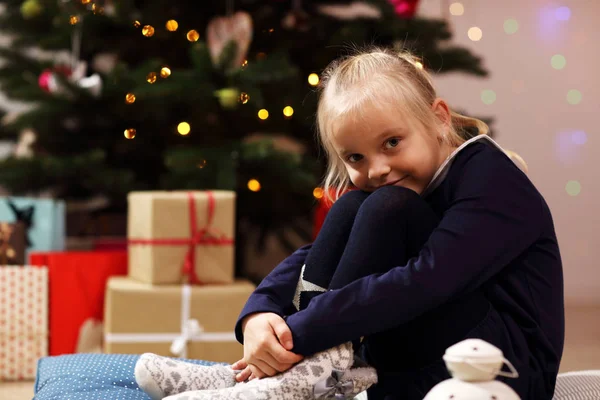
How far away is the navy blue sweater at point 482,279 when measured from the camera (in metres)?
0.80

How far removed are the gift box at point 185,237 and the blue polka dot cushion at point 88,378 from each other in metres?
0.58

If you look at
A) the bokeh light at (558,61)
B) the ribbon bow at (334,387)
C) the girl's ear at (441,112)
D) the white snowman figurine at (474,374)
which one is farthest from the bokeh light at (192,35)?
the bokeh light at (558,61)

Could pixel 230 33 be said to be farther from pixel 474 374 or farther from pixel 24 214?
pixel 474 374

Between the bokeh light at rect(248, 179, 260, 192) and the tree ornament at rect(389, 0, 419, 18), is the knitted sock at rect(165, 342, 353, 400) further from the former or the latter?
the tree ornament at rect(389, 0, 419, 18)

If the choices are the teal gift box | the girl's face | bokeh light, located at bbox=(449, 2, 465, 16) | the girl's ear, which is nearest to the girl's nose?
the girl's face

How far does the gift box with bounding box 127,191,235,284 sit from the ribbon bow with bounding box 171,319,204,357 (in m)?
0.11

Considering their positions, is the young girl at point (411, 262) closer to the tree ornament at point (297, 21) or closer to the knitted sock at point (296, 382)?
the knitted sock at point (296, 382)

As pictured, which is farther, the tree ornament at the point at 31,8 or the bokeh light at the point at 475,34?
the bokeh light at the point at 475,34

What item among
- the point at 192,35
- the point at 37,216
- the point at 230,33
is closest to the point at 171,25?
the point at 192,35

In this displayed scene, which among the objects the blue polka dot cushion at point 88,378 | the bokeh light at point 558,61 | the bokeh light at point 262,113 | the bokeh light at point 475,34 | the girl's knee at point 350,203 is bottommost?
the blue polka dot cushion at point 88,378

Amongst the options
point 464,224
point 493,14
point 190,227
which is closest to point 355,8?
point 493,14

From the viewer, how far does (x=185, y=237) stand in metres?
1.85

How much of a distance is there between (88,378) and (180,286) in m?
Result: 0.73

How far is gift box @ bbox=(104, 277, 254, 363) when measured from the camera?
1784mm
